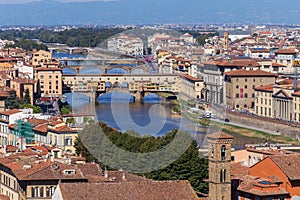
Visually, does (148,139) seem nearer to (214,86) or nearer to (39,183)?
(39,183)

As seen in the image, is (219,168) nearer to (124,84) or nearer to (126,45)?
(124,84)

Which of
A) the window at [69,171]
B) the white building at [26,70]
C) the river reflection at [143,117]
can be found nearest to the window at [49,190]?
the window at [69,171]

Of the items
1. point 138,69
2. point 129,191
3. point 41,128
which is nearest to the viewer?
point 129,191

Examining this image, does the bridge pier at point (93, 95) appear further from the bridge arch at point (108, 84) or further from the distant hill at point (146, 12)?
the distant hill at point (146, 12)

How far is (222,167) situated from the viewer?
9.34 m

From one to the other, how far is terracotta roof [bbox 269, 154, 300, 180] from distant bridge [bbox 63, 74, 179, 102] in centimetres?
2334

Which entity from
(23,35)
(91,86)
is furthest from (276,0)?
(91,86)

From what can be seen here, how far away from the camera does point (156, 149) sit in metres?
12.3

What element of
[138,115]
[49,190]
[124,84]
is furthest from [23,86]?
[49,190]

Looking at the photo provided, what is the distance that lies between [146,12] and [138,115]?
8377cm

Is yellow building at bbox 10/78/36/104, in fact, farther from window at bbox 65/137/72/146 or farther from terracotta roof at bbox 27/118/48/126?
window at bbox 65/137/72/146

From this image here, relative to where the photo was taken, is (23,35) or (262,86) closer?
(262,86)

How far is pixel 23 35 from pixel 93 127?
231 feet

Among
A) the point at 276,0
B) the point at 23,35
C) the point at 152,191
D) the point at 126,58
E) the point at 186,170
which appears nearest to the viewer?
the point at 152,191
